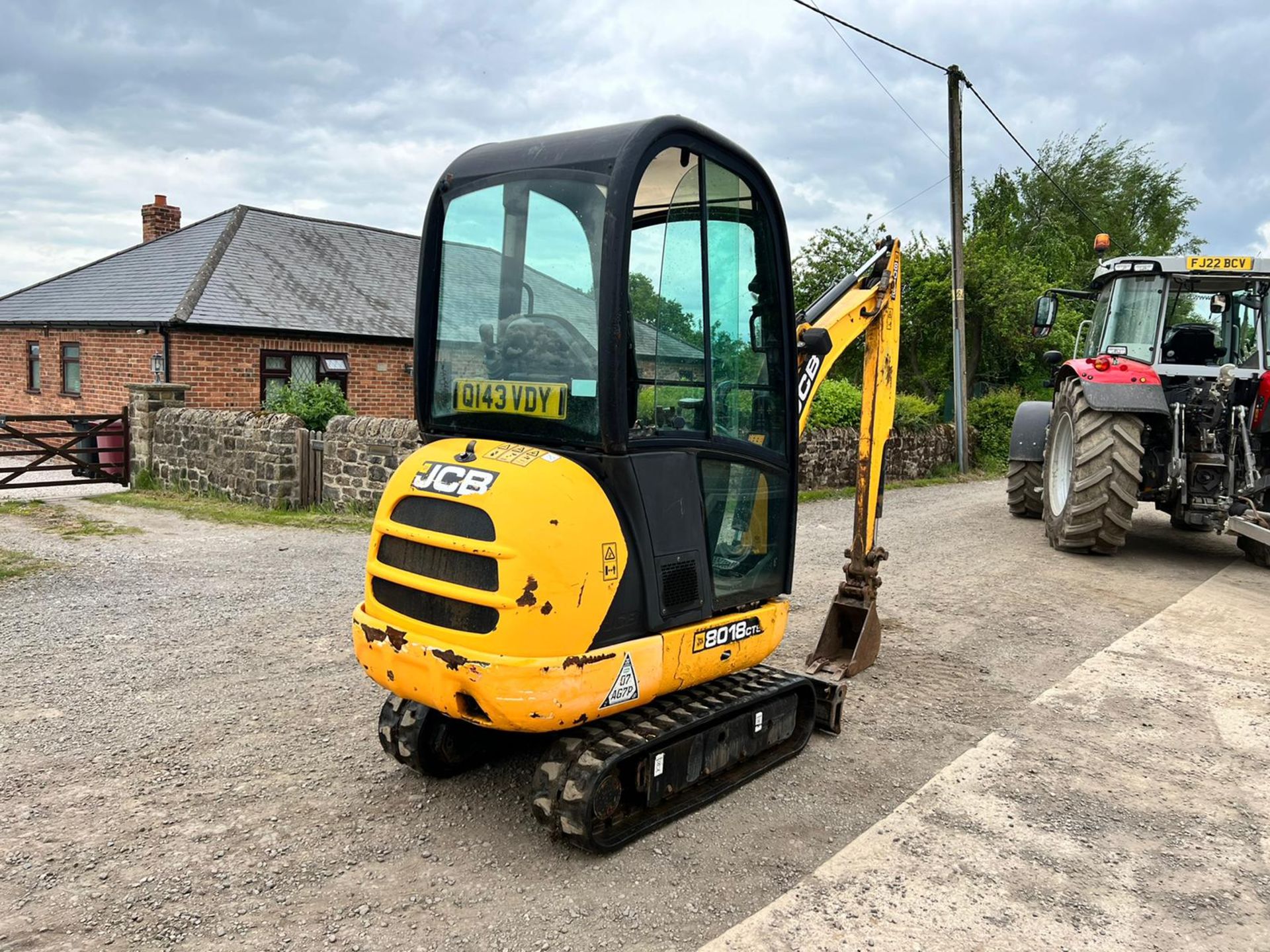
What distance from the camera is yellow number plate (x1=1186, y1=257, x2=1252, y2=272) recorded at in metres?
9.41

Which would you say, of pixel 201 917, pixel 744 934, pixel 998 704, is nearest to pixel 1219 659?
pixel 998 704

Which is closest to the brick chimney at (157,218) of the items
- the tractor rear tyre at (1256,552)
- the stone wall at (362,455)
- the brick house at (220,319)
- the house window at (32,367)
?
the brick house at (220,319)

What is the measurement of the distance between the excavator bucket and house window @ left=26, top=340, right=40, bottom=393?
2080cm

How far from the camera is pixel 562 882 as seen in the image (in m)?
3.46

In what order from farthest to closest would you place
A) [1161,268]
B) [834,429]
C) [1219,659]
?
1. [834,429]
2. [1161,268]
3. [1219,659]

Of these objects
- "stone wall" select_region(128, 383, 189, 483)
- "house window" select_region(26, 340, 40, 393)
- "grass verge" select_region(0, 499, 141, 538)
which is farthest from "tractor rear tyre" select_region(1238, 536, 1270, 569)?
"house window" select_region(26, 340, 40, 393)

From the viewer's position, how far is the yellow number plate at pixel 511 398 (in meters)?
3.64

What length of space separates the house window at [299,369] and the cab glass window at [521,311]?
48.2ft

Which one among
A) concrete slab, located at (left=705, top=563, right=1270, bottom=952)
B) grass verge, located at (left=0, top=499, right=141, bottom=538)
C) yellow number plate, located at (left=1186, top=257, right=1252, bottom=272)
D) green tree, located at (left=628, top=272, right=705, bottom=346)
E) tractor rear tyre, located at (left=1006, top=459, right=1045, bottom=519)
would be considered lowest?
concrete slab, located at (left=705, top=563, right=1270, bottom=952)

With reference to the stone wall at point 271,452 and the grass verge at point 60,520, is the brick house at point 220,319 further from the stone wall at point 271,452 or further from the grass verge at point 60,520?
the grass verge at point 60,520

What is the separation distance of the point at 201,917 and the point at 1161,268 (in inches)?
398

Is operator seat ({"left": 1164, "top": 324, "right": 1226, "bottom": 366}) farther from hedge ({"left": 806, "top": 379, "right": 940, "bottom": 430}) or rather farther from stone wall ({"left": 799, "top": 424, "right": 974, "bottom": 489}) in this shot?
hedge ({"left": 806, "top": 379, "right": 940, "bottom": 430})

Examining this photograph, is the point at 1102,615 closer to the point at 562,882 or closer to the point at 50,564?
the point at 562,882

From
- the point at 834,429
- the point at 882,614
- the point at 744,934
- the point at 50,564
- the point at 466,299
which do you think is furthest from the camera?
the point at 834,429
